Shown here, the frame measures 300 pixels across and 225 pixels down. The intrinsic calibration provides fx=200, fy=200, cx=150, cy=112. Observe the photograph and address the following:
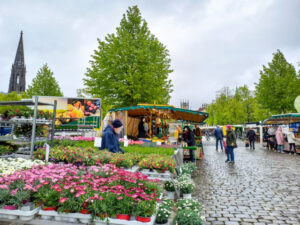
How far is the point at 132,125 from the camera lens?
17188mm

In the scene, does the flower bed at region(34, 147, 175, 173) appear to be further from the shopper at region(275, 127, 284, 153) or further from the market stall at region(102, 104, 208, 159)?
the shopper at region(275, 127, 284, 153)

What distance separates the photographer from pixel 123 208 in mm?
2631

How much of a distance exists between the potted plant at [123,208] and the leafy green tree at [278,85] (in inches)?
1029

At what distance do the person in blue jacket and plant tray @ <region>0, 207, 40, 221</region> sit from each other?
267 centimetres

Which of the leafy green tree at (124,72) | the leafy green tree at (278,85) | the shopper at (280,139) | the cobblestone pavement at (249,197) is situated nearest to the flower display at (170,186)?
the cobblestone pavement at (249,197)

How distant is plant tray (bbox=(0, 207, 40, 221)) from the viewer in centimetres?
267

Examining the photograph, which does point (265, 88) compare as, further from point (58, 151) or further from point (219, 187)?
point (58, 151)

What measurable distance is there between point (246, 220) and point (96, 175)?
2992mm

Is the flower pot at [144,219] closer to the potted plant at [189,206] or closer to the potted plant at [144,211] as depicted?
the potted plant at [144,211]

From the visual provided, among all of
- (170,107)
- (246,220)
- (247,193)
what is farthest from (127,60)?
(246,220)

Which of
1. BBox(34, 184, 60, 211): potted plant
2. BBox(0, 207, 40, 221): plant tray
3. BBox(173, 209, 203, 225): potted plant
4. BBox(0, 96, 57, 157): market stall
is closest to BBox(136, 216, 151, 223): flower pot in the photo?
BBox(173, 209, 203, 225): potted plant

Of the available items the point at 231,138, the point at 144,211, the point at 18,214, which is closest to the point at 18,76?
the point at 231,138

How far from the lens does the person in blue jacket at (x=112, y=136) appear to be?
17.0 feet

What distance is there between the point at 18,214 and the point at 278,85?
27.3m
